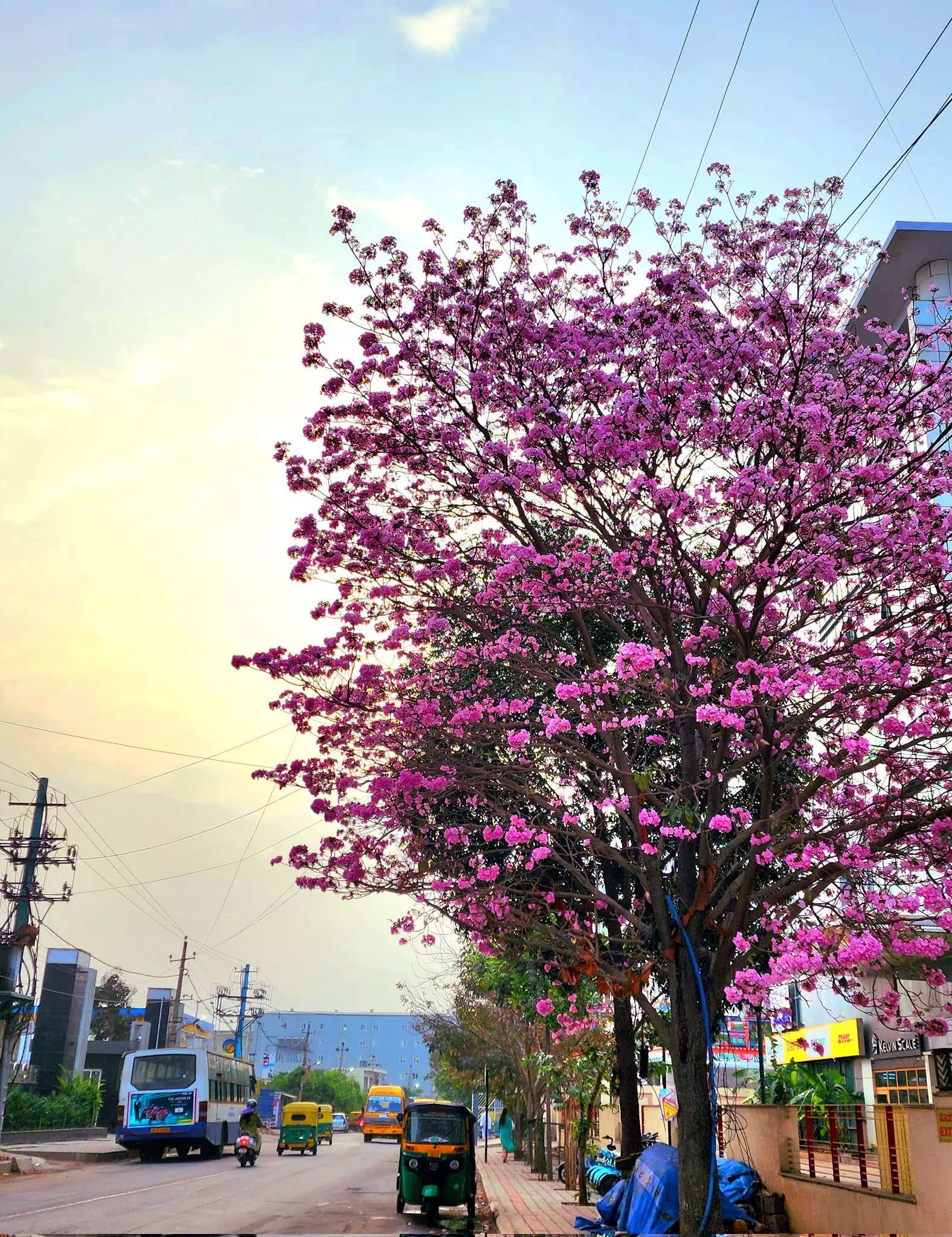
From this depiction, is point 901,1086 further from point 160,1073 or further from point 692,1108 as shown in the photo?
point 160,1073

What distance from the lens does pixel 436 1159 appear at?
17.0 m

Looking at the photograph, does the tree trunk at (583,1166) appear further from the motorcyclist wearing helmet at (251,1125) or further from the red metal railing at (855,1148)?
the motorcyclist wearing helmet at (251,1125)

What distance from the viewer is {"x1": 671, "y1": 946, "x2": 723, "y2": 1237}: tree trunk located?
9211 millimetres

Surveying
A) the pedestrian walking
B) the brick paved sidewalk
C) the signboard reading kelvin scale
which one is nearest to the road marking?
the brick paved sidewalk

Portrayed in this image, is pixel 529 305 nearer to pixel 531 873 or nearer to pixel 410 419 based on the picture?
pixel 410 419

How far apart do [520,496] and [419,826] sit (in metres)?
4.71

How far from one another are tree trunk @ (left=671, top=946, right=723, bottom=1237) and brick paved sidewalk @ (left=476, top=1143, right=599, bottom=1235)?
5.29 meters

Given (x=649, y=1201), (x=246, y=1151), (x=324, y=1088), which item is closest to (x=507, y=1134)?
(x=246, y=1151)

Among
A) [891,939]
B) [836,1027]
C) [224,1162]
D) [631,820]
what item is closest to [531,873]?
[631,820]

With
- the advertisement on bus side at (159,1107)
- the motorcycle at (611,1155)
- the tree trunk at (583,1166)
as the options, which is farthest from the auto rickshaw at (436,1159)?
the advertisement on bus side at (159,1107)

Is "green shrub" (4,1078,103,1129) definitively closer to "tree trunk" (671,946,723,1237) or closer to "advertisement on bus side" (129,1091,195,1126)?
"advertisement on bus side" (129,1091,195,1126)

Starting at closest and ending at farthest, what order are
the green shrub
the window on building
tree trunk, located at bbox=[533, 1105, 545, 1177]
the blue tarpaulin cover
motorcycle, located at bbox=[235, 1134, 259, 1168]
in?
the blue tarpaulin cover < the window on building < motorcycle, located at bbox=[235, 1134, 259, 1168] < tree trunk, located at bbox=[533, 1105, 545, 1177] < the green shrub

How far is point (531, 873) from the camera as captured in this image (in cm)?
1305

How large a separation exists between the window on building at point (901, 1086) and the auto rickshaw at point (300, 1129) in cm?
2201
